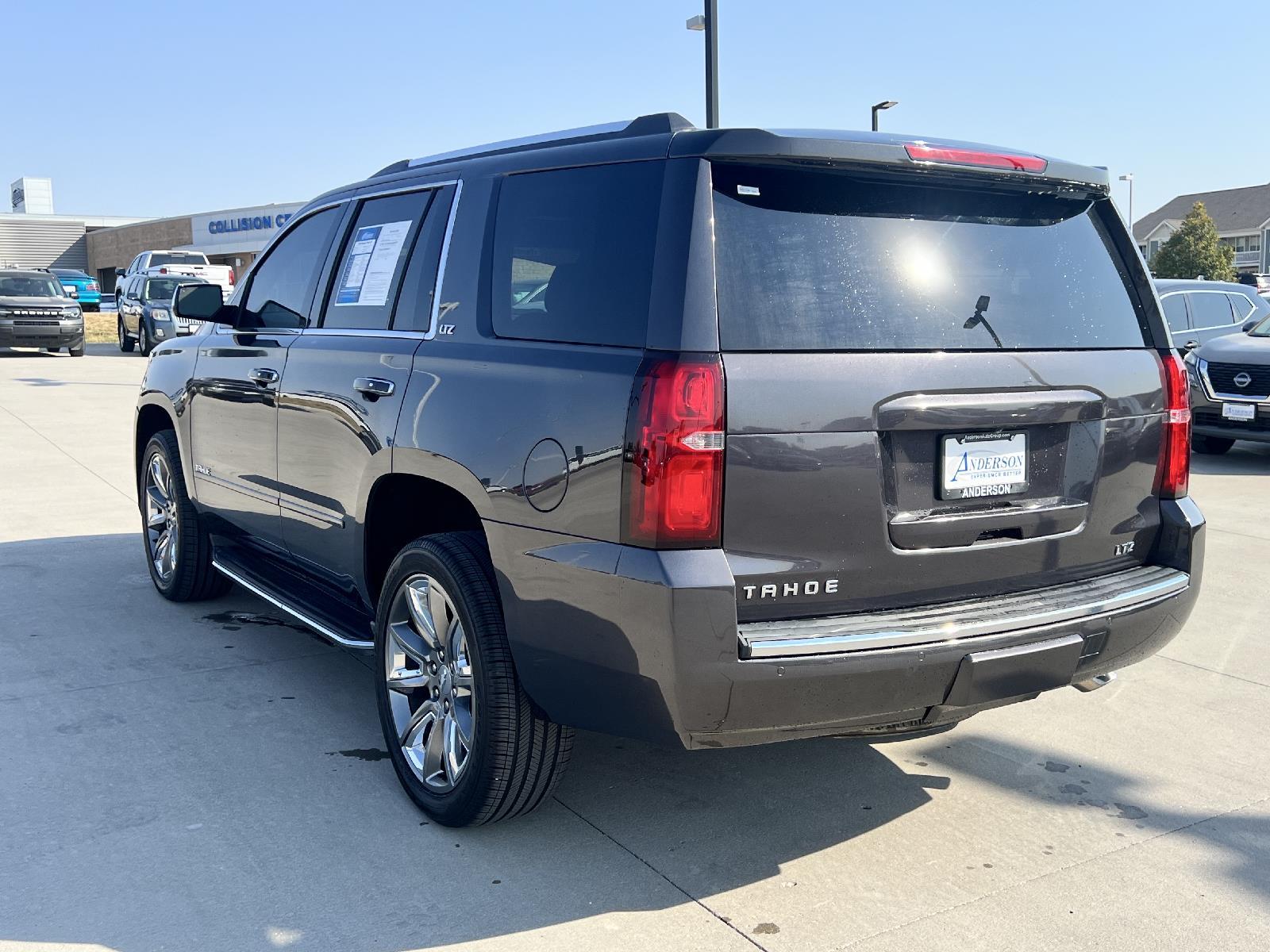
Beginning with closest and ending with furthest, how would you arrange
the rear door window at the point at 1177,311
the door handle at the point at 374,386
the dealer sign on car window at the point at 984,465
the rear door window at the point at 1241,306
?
the dealer sign on car window at the point at 984,465 < the door handle at the point at 374,386 < the rear door window at the point at 1177,311 < the rear door window at the point at 1241,306

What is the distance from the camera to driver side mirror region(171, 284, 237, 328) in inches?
202

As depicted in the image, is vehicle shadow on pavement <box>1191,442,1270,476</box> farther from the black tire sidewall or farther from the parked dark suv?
the black tire sidewall

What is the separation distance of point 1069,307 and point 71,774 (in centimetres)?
338

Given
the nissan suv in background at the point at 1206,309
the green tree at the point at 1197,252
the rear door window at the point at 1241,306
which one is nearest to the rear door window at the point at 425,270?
the nissan suv in background at the point at 1206,309

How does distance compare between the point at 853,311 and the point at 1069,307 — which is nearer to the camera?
the point at 853,311

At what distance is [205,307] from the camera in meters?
5.13

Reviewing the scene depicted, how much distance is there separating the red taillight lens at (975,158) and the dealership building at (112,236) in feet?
163

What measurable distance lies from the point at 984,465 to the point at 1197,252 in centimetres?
6453

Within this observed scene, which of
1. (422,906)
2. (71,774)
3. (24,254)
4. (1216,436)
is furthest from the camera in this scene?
(24,254)

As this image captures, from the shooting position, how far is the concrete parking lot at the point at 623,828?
9.93 ft

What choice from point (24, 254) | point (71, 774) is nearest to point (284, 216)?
point (24, 254)

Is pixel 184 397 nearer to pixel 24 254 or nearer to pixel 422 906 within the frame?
pixel 422 906

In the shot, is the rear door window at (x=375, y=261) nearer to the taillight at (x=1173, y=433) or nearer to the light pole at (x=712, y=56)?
the taillight at (x=1173, y=433)

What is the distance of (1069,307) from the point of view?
3.50 metres
